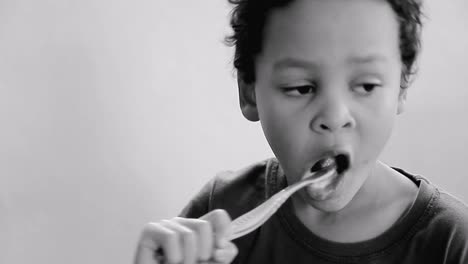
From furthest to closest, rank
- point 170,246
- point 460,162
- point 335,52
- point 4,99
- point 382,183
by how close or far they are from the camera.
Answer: point 460,162 → point 4,99 → point 382,183 → point 335,52 → point 170,246

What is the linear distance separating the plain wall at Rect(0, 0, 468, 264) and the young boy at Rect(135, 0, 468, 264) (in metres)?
0.33

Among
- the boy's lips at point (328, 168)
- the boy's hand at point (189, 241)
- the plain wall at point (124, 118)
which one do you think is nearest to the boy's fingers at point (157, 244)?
the boy's hand at point (189, 241)

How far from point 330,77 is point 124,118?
1.82ft

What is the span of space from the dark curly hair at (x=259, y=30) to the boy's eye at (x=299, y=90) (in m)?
0.07

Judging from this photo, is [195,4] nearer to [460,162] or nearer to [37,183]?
[37,183]

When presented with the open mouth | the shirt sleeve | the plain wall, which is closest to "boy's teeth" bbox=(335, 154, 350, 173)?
the open mouth

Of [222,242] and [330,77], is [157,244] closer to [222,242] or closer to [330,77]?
[222,242]

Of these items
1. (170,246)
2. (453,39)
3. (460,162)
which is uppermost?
(453,39)

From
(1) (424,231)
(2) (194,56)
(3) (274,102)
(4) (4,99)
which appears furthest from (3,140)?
(1) (424,231)

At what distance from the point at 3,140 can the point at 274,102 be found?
1.83 feet

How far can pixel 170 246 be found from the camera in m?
0.50

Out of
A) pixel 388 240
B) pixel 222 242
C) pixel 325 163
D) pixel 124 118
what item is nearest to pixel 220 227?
pixel 222 242

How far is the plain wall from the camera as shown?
41.8 inches

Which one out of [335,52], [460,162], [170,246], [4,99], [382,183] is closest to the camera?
[170,246]
